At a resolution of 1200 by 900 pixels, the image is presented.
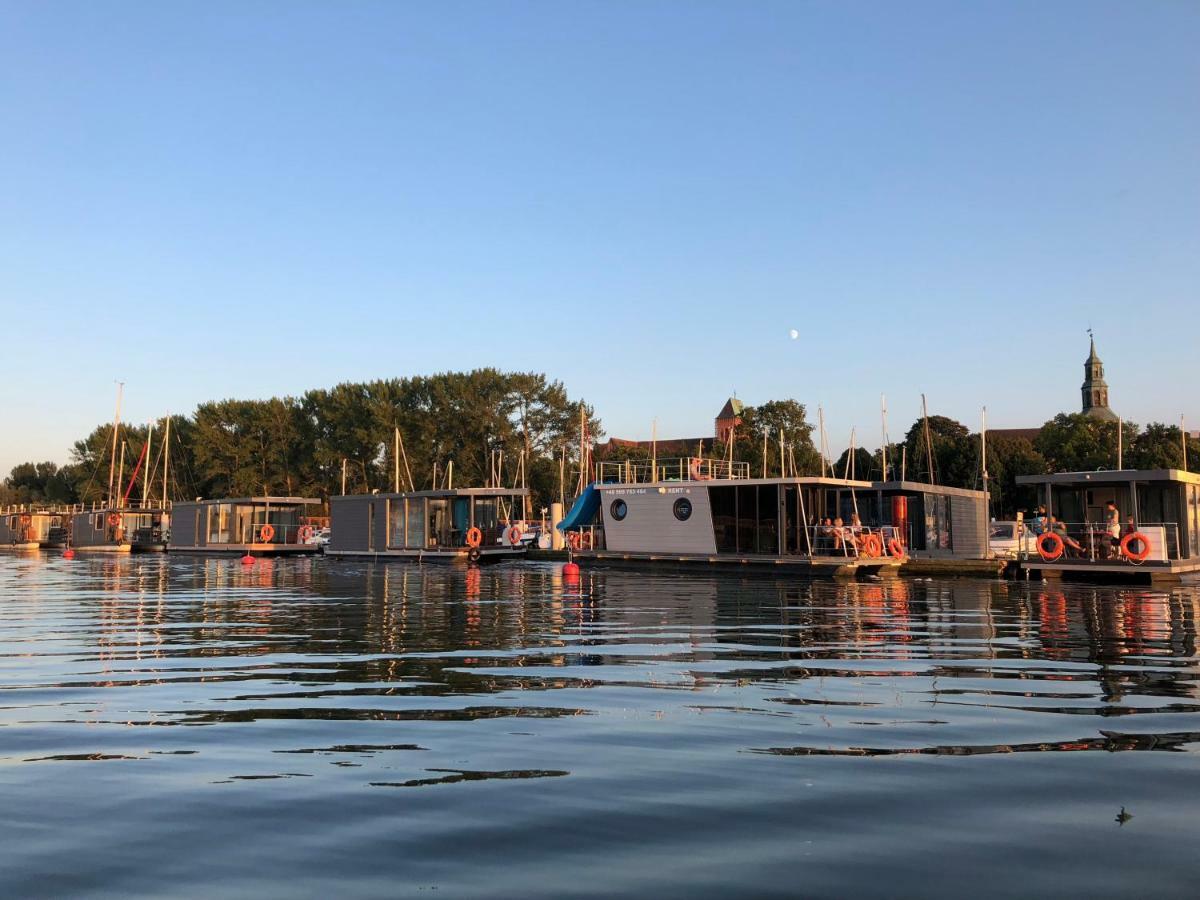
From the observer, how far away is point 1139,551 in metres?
32.4

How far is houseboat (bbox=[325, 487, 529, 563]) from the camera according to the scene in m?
50.7

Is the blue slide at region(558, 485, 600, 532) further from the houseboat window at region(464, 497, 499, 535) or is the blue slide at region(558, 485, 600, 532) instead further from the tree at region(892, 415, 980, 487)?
the tree at region(892, 415, 980, 487)

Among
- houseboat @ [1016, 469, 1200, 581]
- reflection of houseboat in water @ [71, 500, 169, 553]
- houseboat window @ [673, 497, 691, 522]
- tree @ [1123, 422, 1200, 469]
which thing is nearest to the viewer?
houseboat @ [1016, 469, 1200, 581]

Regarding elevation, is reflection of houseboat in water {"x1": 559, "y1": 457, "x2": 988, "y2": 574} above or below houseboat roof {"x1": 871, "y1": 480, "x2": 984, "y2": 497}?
below

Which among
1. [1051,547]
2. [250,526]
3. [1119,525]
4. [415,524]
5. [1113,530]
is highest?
[250,526]

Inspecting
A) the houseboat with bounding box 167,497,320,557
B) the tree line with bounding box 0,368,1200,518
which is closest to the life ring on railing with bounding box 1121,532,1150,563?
the houseboat with bounding box 167,497,320,557

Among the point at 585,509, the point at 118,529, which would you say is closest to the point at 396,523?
the point at 585,509

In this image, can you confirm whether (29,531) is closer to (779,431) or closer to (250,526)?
(250,526)

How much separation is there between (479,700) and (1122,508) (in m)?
32.5

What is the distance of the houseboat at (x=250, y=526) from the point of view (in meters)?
62.8

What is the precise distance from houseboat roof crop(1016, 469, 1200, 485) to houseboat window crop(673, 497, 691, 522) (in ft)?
41.2

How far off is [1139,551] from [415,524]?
34.5m

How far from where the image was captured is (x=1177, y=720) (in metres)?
9.47

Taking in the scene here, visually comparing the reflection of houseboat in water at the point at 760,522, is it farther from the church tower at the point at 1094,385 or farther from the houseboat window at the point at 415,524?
the church tower at the point at 1094,385
